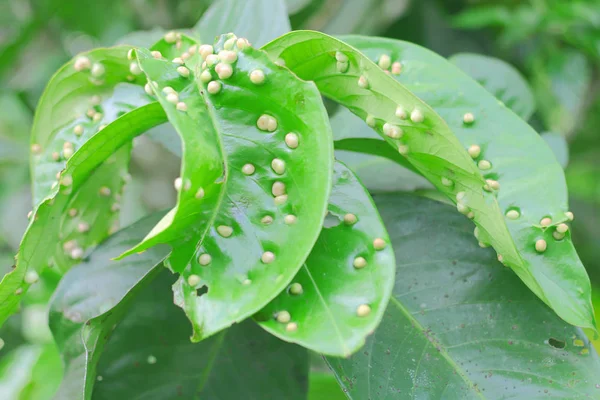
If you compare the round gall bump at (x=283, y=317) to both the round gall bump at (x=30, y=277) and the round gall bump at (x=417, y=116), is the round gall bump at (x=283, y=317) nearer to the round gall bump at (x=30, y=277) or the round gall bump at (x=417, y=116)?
the round gall bump at (x=417, y=116)

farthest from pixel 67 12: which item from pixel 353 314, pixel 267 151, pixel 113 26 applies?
pixel 353 314

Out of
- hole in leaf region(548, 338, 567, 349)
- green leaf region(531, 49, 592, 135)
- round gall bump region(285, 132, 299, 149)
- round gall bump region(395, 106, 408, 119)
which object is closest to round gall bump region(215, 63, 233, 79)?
round gall bump region(285, 132, 299, 149)

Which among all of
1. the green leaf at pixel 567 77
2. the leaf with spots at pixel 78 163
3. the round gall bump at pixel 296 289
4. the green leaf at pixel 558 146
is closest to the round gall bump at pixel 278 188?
the round gall bump at pixel 296 289

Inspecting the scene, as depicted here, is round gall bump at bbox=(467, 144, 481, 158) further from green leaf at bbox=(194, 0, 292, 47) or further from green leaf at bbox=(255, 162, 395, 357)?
green leaf at bbox=(194, 0, 292, 47)

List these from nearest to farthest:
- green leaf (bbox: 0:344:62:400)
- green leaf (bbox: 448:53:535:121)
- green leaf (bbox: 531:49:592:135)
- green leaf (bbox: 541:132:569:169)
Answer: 1. green leaf (bbox: 541:132:569:169)
2. green leaf (bbox: 448:53:535:121)
3. green leaf (bbox: 0:344:62:400)
4. green leaf (bbox: 531:49:592:135)

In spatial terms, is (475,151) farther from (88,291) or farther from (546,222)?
(88,291)

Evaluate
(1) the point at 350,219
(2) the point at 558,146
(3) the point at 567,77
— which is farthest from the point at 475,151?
(3) the point at 567,77
